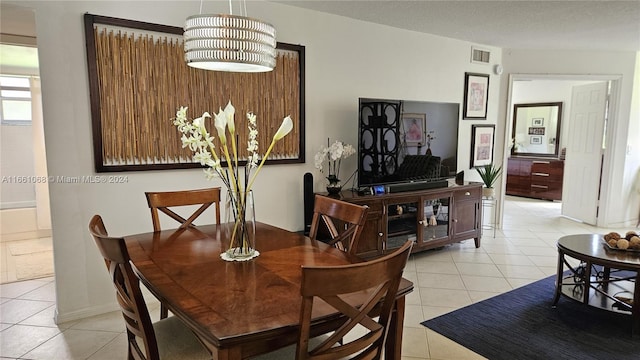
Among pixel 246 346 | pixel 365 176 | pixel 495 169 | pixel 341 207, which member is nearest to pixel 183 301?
pixel 246 346

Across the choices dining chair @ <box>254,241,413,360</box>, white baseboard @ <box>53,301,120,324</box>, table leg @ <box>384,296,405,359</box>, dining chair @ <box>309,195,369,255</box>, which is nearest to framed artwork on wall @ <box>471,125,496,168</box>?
dining chair @ <box>309,195,369,255</box>

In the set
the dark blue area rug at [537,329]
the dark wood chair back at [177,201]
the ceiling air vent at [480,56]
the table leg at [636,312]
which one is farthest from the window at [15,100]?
the table leg at [636,312]

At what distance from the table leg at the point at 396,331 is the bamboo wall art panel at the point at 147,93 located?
2.02 meters

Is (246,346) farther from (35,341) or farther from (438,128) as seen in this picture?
(438,128)

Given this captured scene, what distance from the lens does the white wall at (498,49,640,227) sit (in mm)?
5305

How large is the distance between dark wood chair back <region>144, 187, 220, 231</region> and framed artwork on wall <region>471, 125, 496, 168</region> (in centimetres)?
365

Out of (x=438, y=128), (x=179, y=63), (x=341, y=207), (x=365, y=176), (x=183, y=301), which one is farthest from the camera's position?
(x=438, y=128)

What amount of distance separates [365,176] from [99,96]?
2.25 metres

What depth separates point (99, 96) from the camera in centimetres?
268

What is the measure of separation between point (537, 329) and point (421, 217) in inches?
60.2

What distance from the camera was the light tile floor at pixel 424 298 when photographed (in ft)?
7.98

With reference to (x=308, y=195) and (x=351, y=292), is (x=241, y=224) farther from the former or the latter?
(x=308, y=195)

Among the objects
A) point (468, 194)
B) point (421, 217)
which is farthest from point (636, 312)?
point (468, 194)

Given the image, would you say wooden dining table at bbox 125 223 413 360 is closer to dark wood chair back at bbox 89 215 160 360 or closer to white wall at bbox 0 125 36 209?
dark wood chair back at bbox 89 215 160 360
